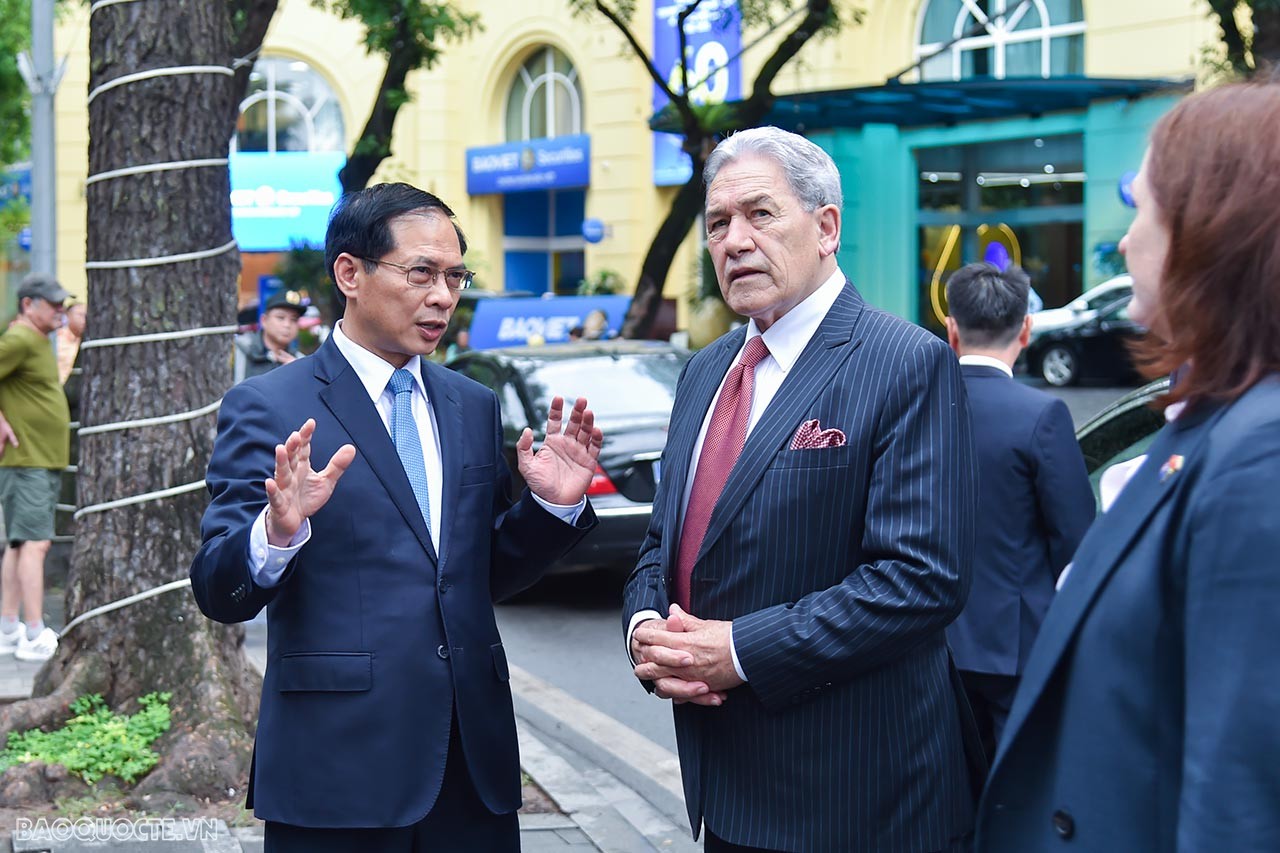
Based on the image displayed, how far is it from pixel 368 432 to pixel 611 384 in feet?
21.1

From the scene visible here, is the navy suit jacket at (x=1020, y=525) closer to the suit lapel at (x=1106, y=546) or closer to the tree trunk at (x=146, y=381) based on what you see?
the suit lapel at (x=1106, y=546)

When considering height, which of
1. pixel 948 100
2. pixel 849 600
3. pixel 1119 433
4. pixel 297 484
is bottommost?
pixel 849 600

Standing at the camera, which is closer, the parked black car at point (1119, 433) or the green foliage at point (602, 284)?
the parked black car at point (1119, 433)

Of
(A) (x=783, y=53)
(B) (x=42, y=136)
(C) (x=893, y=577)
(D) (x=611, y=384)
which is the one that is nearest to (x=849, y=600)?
(C) (x=893, y=577)

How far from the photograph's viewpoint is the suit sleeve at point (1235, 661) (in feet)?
4.98

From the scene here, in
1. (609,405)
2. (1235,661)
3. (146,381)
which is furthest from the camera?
(609,405)

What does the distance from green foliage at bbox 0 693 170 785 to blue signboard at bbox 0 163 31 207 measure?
109 feet

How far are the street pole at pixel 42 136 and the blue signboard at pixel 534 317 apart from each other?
24.1ft

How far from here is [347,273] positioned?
2.98 meters

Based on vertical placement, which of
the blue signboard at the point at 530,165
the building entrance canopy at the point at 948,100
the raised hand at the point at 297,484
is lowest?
the raised hand at the point at 297,484

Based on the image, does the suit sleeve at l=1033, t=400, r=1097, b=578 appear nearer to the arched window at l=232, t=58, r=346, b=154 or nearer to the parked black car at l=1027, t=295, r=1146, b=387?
the parked black car at l=1027, t=295, r=1146, b=387

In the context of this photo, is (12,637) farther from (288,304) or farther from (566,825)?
(566,825)

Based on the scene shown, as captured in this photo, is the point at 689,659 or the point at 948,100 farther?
the point at 948,100

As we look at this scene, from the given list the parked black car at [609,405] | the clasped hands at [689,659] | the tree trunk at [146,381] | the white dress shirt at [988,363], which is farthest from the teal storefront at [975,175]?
the clasped hands at [689,659]
